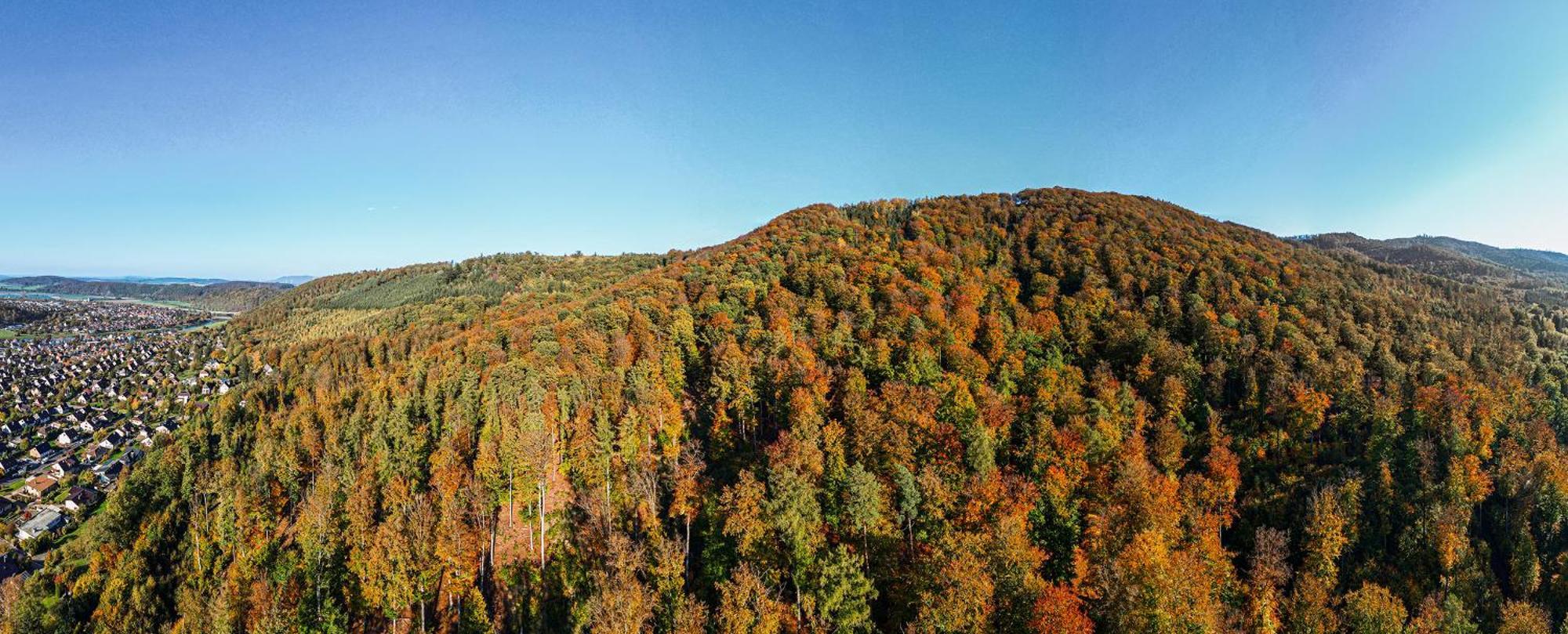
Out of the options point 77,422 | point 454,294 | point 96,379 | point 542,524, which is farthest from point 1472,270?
point 96,379

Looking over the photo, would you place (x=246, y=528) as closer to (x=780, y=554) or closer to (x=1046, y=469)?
(x=780, y=554)

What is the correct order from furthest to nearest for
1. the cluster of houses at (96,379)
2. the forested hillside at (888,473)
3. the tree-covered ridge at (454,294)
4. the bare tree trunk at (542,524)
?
the cluster of houses at (96,379) → the tree-covered ridge at (454,294) → the bare tree trunk at (542,524) → the forested hillside at (888,473)

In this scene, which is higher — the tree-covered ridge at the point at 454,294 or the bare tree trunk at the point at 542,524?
the tree-covered ridge at the point at 454,294

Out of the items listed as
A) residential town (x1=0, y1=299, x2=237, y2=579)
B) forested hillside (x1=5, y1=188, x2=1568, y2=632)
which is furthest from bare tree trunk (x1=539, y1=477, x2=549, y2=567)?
→ residential town (x1=0, y1=299, x2=237, y2=579)

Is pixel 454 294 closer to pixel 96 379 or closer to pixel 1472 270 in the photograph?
pixel 96 379

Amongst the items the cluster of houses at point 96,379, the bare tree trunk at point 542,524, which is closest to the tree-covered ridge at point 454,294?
the cluster of houses at point 96,379

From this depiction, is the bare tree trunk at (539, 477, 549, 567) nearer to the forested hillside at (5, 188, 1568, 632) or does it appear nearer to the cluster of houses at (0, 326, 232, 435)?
the forested hillside at (5, 188, 1568, 632)

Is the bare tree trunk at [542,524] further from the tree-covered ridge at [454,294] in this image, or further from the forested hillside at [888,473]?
the tree-covered ridge at [454,294]
